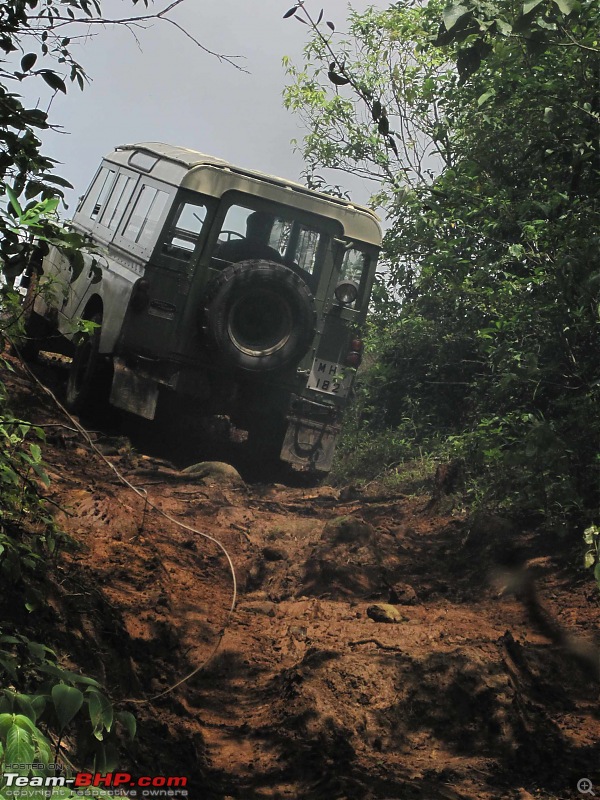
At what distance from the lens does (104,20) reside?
3936mm

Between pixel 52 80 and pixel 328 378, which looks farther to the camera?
pixel 328 378

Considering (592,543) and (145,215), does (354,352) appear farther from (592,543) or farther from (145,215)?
(592,543)

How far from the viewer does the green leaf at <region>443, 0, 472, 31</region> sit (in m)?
4.29

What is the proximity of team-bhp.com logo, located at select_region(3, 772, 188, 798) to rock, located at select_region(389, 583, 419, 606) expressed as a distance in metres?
Result: 2.70

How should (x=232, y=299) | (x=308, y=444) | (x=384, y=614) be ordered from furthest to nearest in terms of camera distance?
(x=308, y=444) < (x=232, y=299) < (x=384, y=614)

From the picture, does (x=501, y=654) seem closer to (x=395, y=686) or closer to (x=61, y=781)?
(x=395, y=686)

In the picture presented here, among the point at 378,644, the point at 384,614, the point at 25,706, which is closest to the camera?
the point at 25,706

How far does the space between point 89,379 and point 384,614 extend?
4004 mm

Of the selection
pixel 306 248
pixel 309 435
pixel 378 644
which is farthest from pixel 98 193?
pixel 378 644

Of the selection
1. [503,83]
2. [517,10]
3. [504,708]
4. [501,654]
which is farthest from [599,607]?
[503,83]

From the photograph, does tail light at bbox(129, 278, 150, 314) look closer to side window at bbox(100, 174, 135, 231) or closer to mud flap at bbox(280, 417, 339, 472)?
side window at bbox(100, 174, 135, 231)

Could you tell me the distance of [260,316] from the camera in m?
8.41

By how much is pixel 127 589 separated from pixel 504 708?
207cm

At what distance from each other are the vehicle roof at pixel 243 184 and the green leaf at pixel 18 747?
6.70 meters
